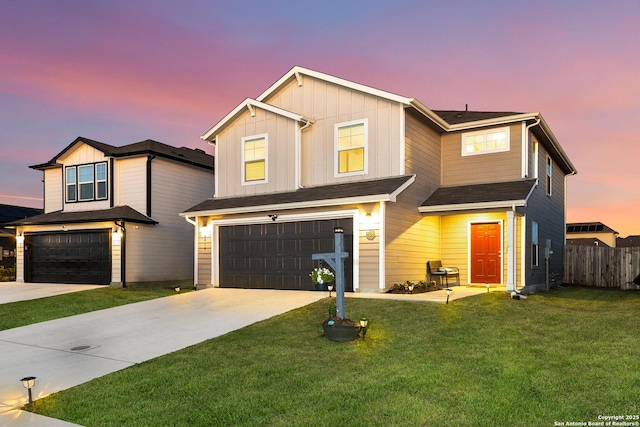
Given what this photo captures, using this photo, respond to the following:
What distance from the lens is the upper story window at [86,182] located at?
1995 centimetres

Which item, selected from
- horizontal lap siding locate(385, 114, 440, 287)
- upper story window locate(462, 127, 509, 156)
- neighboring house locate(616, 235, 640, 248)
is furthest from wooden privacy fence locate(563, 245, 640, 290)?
neighboring house locate(616, 235, 640, 248)

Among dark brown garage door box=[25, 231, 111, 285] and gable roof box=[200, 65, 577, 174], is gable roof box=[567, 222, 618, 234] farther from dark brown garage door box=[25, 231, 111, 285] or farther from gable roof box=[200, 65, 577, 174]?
dark brown garage door box=[25, 231, 111, 285]

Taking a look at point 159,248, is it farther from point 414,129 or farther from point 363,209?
point 414,129

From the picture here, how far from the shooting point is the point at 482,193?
546 inches

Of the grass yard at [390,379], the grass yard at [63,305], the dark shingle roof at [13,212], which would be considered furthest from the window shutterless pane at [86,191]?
the grass yard at [390,379]

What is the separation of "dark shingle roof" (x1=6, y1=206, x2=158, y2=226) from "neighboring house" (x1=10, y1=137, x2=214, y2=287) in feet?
0.13

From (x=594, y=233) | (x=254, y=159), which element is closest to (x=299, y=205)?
(x=254, y=159)

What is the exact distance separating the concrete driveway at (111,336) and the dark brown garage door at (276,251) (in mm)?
843

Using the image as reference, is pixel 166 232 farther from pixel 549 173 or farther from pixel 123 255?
pixel 549 173

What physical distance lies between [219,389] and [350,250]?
26.2 ft

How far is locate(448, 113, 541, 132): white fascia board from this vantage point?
14.1 meters

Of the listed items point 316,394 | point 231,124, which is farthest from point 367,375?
point 231,124

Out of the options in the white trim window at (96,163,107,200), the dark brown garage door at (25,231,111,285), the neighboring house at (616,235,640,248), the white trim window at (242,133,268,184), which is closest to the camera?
the white trim window at (242,133,268,184)

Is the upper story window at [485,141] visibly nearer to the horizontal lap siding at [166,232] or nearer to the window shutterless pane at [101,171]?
the horizontal lap siding at [166,232]
